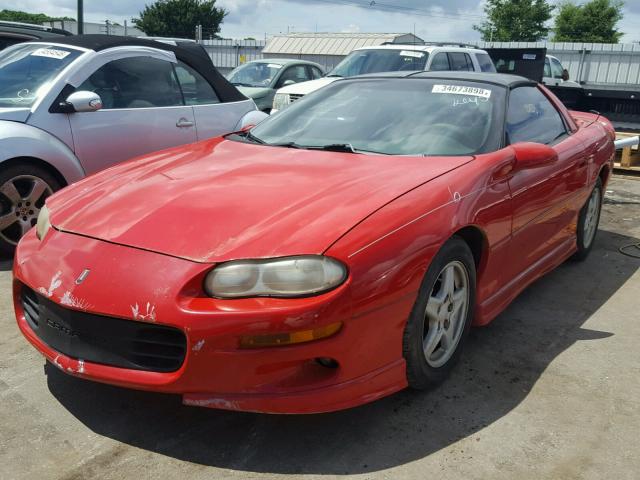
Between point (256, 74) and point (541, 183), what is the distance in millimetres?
10074

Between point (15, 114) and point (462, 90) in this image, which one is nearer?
point (462, 90)

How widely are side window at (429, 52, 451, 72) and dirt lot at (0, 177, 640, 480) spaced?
7.18 metres

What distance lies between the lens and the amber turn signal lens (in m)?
2.12

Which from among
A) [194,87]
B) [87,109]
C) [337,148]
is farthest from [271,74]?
[337,148]

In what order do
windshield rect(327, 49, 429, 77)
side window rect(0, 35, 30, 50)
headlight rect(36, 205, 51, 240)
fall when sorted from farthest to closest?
windshield rect(327, 49, 429, 77)
side window rect(0, 35, 30, 50)
headlight rect(36, 205, 51, 240)

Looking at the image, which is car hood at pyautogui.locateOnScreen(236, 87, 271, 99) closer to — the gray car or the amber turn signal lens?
the gray car

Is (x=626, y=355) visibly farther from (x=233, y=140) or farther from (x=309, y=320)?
(x=233, y=140)

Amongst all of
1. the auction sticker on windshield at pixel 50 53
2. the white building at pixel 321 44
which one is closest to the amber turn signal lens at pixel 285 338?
the auction sticker on windshield at pixel 50 53

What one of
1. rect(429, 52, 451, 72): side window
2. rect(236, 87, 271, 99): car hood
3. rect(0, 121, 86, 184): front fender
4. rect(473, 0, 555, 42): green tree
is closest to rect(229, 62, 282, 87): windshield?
rect(236, 87, 271, 99): car hood

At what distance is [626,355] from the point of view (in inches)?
128

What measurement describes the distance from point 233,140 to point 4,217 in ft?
6.01

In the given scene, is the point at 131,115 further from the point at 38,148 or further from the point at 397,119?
the point at 397,119

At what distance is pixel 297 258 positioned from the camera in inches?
86.6

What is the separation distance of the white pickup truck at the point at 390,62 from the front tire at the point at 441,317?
684cm
